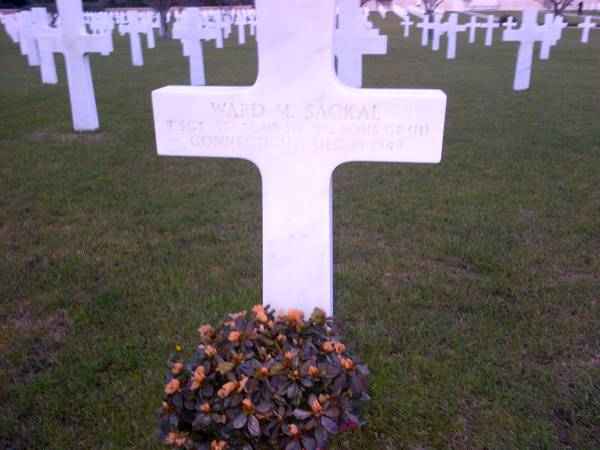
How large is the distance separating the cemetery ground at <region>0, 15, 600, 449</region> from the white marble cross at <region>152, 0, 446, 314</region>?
2.54ft

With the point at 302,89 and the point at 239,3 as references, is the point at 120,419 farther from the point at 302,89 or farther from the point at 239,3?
the point at 239,3

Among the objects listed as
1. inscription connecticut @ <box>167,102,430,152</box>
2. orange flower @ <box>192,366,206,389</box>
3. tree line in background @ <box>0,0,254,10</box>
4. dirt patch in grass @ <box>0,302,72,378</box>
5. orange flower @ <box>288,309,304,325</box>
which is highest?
inscription connecticut @ <box>167,102,430,152</box>

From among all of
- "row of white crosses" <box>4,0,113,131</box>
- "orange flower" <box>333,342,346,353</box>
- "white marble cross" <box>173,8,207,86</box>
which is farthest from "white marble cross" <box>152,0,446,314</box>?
"white marble cross" <box>173,8,207,86</box>

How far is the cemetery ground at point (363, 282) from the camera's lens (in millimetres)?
2443

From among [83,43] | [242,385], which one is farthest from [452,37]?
[242,385]

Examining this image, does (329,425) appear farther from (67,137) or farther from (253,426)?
(67,137)

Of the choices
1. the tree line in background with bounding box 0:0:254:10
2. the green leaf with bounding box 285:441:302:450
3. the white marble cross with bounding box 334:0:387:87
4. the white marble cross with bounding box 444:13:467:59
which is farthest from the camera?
the tree line in background with bounding box 0:0:254:10

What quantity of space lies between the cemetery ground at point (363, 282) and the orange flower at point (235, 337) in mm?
602

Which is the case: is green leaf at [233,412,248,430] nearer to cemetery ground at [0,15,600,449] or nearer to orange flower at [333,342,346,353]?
orange flower at [333,342,346,353]

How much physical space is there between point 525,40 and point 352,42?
3854 mm

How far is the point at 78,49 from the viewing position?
6875 mm

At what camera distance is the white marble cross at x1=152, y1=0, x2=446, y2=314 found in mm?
2104

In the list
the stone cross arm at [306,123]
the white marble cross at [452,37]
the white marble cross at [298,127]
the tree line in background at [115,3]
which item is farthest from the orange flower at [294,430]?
the tree line in background at [115,3]

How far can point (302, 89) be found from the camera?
2.15 m
